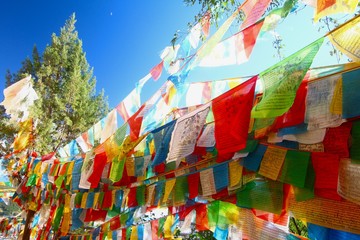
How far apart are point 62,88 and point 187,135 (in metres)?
14.7

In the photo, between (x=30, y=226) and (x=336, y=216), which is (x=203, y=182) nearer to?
(x=336, y=216)

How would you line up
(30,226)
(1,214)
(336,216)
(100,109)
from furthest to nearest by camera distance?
(100,109)
(1,214)
(30,226)
(336,216)

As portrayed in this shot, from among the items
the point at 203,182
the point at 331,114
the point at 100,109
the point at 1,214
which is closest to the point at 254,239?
the point at 203,182

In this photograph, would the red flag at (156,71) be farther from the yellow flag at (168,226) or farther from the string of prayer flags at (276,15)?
the yellow flag at (168,226)

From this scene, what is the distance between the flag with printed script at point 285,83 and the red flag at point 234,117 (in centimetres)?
16

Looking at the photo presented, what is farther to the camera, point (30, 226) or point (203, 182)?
point (30, 226)

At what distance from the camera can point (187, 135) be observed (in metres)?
2.26

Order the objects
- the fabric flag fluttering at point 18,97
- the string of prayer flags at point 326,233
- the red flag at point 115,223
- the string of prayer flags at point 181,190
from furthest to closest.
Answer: the fabric flag fluttering at point 18,97 → the red flag at point 115,223 → the string of prayer flags at point 181,190 → the string of prayer flags at point 326,233

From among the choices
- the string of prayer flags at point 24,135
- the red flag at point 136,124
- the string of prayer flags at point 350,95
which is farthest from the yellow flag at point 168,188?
the string of prayer flags at point 24,135

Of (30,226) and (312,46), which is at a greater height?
(312,46)

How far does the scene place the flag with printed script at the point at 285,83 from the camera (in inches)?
60.6

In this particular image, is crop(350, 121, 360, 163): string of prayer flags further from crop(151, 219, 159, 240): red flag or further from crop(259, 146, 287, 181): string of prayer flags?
crop(151, 219, 159, 240): red flag

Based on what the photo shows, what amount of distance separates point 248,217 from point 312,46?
1470 millimetres

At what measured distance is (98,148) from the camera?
11.9 feet
